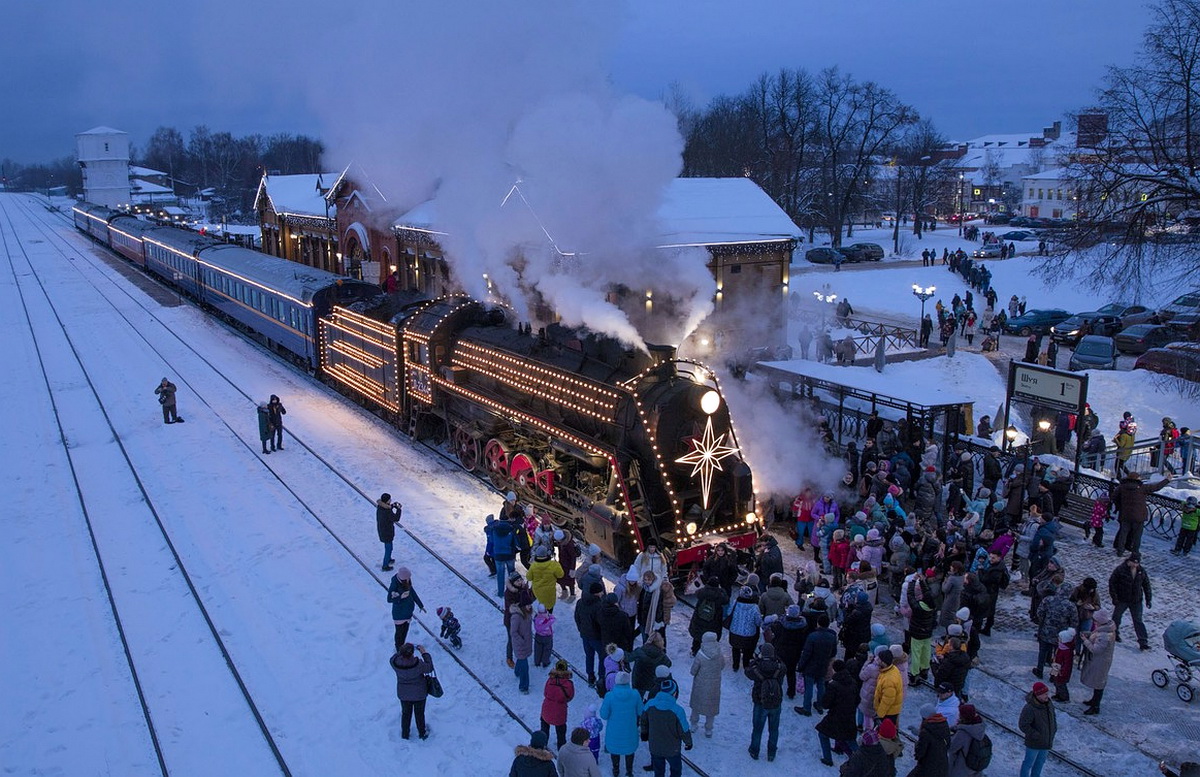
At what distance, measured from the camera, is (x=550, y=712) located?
7594mm

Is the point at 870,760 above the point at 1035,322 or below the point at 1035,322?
below

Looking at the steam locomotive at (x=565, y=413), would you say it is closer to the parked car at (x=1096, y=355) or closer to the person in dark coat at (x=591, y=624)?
the person in dark coat at (x=591, y=624)

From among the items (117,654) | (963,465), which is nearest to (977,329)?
(963,465)

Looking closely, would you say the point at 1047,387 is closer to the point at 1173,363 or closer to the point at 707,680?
the point at 707,680

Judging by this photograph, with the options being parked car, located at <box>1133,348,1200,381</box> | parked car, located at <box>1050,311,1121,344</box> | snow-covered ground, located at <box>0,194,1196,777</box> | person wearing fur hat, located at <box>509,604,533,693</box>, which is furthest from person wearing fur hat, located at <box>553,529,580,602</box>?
parked car, located at <box>1050,311,1121,344</box>

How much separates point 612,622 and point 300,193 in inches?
1717

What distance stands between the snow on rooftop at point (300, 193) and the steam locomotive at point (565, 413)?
22.8 metres

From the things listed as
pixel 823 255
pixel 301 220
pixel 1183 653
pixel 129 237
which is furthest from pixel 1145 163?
pixel 129 237

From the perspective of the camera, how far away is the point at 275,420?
1669 centimetres

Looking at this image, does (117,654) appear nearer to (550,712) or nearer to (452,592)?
(452,592)

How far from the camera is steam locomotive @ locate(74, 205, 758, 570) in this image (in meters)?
10.8

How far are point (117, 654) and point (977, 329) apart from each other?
2781 centimetres

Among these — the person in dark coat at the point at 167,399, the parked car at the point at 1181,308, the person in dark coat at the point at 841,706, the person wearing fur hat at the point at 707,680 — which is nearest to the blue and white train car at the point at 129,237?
the person in dark coat at the point at 167,399

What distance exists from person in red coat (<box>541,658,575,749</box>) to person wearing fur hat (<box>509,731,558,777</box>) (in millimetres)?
1317
